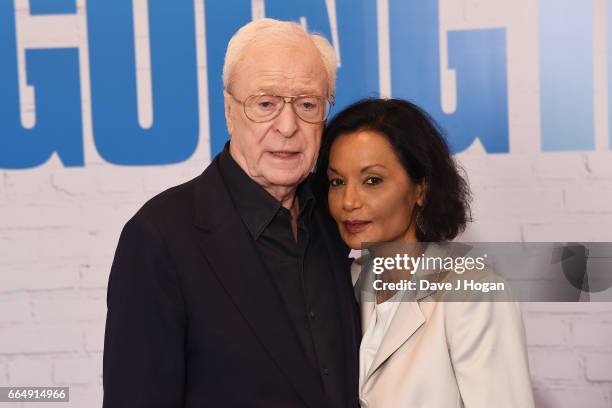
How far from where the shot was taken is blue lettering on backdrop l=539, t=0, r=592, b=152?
2900mm

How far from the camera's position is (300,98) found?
76.7 inches

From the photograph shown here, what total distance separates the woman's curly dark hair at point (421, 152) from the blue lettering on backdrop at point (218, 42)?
93cm

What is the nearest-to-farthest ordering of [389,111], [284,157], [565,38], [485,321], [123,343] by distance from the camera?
1. [123,343]
2. [485,321]
3. [284,157]
4. [389,111]
5. [565,38]

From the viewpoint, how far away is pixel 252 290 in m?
1.80

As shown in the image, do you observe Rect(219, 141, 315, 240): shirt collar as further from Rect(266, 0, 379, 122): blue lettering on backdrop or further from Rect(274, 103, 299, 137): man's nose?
Rect(266, 0, 379, 122): blue lettering on backdrop

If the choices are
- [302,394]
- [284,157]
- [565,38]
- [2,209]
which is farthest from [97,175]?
[565,38]

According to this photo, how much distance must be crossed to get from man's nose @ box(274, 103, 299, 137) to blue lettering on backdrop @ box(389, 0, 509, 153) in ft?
3.50

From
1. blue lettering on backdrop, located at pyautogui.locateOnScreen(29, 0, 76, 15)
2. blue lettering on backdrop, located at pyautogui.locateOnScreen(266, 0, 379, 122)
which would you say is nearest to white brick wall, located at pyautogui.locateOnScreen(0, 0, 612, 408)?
blue lettering on backdrop, located at pyautogui.locateOnScreen(29, 0, 76, 15)

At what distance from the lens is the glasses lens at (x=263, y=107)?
1.93m

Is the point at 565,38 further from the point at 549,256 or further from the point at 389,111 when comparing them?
the point at 389,111

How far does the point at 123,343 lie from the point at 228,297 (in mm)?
241

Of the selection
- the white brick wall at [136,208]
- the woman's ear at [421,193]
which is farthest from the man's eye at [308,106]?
the white brick wall at [136,208]

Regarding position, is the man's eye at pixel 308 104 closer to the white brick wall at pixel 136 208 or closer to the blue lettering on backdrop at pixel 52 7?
the white brick wall at pixel 136 208

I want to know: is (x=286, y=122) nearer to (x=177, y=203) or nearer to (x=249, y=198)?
(x=249, y=198)
